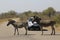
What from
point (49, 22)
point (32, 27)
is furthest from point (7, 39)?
point (32, 27)

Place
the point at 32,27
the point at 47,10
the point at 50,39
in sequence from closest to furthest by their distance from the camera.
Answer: the point at 50,39 < the point at 32,27 < the point at 47,10

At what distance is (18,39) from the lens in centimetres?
2152

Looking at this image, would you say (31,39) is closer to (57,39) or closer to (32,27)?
(57,39)

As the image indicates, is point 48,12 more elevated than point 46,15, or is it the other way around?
point 48,12

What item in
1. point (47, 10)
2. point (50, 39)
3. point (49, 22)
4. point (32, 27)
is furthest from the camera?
point (47, 10)

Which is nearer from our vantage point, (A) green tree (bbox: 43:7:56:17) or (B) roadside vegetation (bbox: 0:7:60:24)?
(B) roadside vegetation (bbox: 0:7:60:24)

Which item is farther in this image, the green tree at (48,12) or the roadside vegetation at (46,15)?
the green tree at (48,12)

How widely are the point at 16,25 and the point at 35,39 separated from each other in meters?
6.14

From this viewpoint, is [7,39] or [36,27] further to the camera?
[36,27]

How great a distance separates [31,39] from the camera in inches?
832

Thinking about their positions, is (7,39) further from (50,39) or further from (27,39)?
(50,39)

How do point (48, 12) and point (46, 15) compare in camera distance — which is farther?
point (48, 12)

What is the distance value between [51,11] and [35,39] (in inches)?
3145

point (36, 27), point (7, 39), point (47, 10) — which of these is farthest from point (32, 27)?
point (47, 10)
